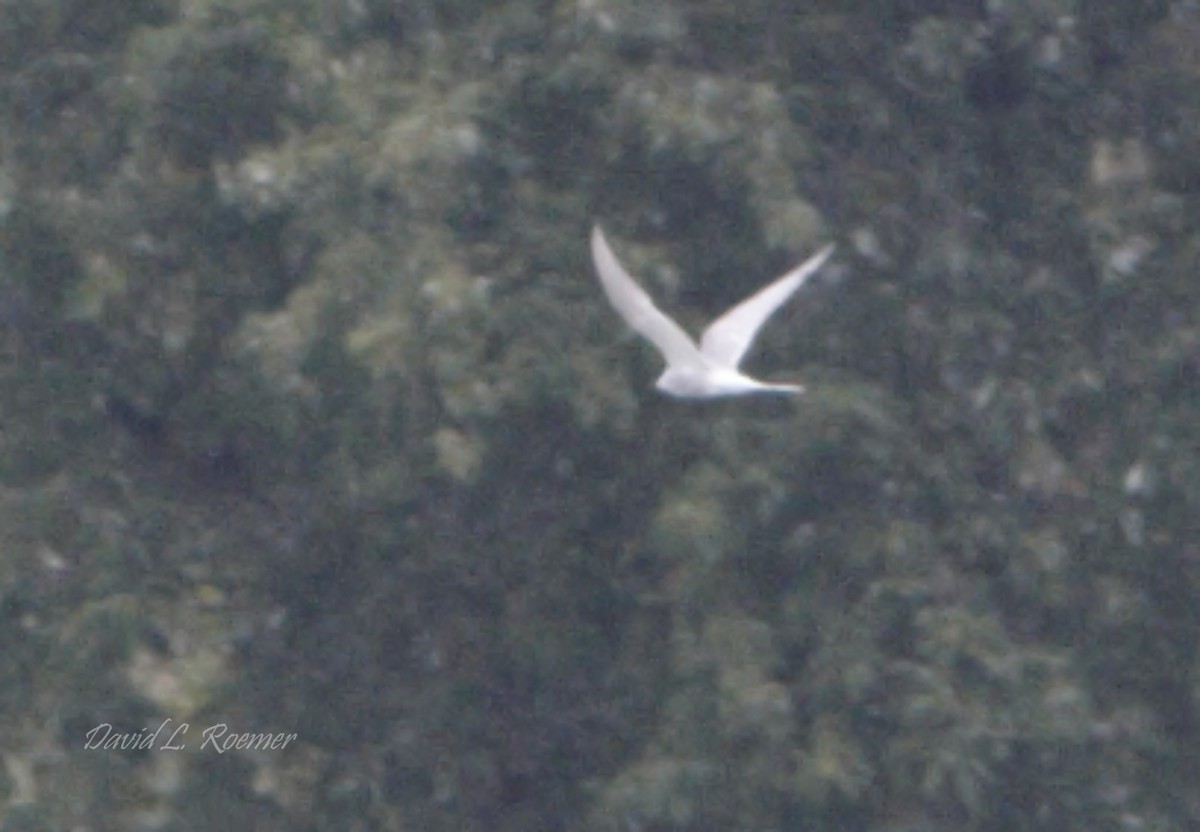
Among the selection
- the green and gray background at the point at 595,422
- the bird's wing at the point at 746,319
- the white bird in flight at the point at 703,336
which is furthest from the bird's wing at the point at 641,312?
the green and gray background at the point at 595,422

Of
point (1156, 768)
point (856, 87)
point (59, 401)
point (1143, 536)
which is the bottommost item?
point (1156, 768)

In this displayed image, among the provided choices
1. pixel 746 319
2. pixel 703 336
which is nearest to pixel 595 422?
pixel 703 336

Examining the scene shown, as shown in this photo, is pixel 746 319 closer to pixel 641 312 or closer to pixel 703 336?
pixel 703 336

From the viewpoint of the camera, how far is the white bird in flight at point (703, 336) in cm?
711

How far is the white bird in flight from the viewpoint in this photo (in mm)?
7113

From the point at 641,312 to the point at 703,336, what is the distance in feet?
1.06

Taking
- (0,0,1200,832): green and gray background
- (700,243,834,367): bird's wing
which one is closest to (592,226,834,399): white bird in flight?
(700,243,834,367): bird's wing

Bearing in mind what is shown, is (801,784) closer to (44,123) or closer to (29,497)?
(29,497)

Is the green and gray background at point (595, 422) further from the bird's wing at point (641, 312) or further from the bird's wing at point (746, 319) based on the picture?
the bird's wing at point (641, 312)

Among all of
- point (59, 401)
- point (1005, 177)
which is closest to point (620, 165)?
point (1005, 177)

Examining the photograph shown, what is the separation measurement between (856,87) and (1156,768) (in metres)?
2.31

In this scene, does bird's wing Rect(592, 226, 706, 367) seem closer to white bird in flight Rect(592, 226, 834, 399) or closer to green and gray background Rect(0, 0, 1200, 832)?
white bird in flight Rect(592, 226, 834, 399)

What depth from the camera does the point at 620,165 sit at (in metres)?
7.73

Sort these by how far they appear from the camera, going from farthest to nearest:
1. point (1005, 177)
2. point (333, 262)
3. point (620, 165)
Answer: point (1005, 177), point (620, 165), point (333, 262)
